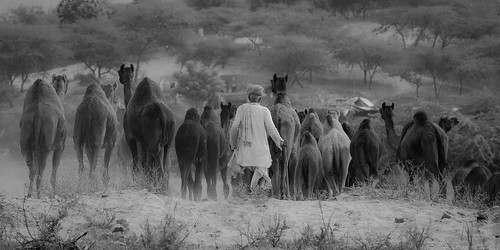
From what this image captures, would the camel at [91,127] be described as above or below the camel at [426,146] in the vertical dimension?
above

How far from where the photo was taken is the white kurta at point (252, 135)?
10172 millimetres

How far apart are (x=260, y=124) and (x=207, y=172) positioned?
2989 mm

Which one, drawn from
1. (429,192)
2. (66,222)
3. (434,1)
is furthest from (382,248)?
(434,1)

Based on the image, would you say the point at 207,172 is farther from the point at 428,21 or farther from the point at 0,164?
the point at 428,21

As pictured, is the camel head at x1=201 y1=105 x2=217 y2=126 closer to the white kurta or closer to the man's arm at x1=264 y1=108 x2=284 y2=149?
the white kurta

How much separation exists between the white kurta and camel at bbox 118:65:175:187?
4.01 ft

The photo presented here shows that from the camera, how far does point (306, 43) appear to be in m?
50.5

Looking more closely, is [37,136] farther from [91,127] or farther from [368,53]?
[368,53]

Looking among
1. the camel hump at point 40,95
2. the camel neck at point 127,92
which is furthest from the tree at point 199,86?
the camel hump at point 40,95

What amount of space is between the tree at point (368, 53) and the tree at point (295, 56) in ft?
4.95

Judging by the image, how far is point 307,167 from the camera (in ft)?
41.4

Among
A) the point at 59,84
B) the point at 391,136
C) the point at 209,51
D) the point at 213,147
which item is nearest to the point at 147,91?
the point at 213,147

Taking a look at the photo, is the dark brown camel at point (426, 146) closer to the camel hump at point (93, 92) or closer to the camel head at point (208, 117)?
the camel head at point (208, 117)

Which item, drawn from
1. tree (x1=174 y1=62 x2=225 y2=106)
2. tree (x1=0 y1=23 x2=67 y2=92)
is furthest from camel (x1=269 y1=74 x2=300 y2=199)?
tree (x1=0 y1=23 x2=67 y2=92)
